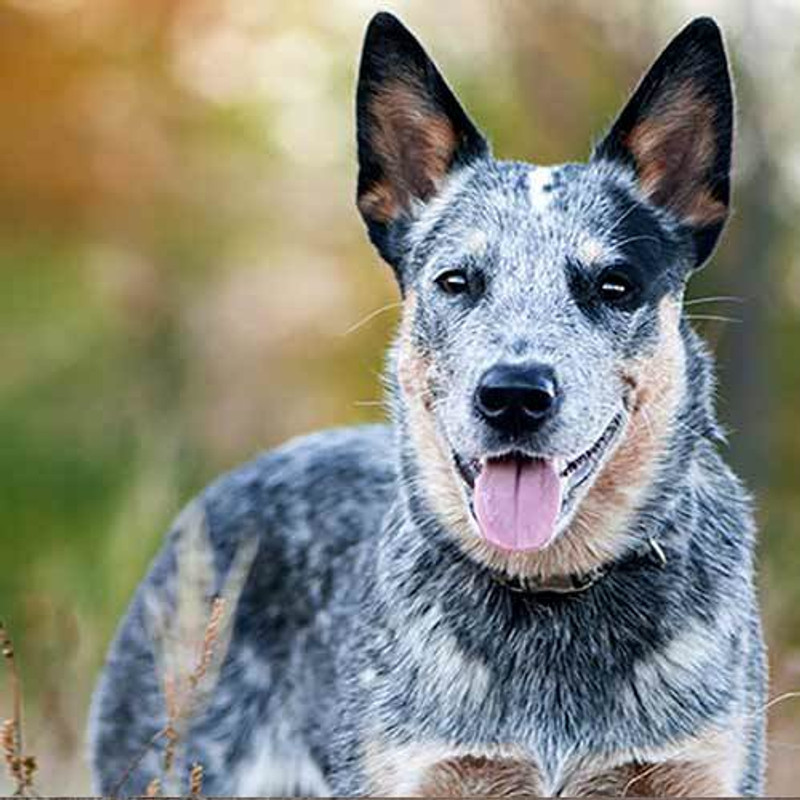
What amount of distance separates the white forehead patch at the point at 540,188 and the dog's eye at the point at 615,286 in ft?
0.79

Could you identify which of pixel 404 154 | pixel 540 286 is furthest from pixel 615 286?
pixel 404 154

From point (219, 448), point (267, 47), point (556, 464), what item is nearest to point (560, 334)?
point (556, 464)

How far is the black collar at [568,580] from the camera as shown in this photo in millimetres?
4727

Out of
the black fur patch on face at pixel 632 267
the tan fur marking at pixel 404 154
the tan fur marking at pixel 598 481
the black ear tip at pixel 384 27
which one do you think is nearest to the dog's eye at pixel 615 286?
the black fur patch on face at pixel 632 267

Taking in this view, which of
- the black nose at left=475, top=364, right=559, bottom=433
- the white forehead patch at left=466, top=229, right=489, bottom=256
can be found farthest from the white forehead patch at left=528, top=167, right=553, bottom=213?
the black nose at left=475, top=364, right=559, bottom=433

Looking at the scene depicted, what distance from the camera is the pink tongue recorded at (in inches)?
172

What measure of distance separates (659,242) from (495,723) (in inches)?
45.4

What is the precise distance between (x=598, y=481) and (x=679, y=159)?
0.82 meters

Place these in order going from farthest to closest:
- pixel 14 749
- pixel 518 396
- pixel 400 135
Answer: pixel 400 135
pixel 518 396
pixel 14 749

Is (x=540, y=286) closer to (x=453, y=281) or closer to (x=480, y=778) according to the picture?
(x=453, y=281)

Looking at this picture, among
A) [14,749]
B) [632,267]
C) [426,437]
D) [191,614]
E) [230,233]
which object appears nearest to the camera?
[14,749]

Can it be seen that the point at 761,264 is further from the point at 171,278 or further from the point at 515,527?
the point at 515,527

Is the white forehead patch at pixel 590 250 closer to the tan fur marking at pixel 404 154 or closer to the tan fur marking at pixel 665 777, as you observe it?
the tan fur marking at pixel 404 154

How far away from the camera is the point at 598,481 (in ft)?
15.4
